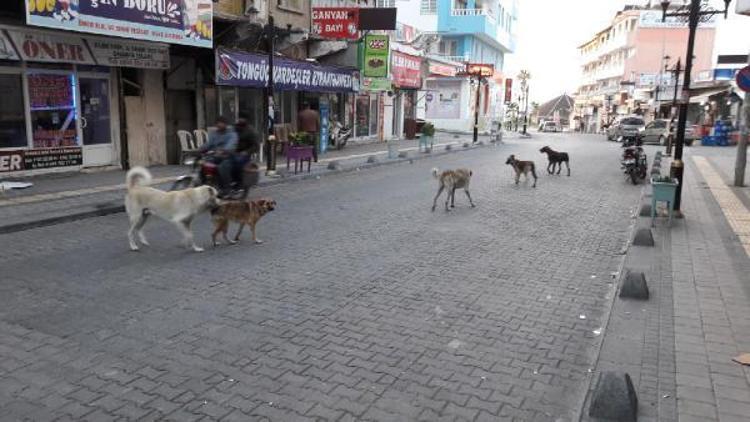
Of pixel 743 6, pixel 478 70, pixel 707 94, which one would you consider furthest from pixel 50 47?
pixel 707 94

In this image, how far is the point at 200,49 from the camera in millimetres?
17344

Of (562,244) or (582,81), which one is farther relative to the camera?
(582,81)

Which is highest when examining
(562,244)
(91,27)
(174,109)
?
(91,27)

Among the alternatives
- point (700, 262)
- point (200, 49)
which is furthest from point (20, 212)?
point (700, 262)

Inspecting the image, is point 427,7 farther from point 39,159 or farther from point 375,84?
point 39,159

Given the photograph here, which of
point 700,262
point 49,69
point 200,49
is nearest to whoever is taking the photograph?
point 700,262

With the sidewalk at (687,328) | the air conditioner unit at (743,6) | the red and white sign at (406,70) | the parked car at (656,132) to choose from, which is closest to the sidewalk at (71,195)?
the sidewalk at (687,328)

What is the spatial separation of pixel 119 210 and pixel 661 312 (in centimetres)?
924

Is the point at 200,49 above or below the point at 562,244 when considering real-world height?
above

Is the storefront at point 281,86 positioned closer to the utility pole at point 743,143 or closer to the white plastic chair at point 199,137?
the white plastic chair at point 199,137

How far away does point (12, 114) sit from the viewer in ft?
43.2

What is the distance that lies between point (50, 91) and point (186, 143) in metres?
3.92

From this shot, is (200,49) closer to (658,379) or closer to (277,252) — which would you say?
(277,252)

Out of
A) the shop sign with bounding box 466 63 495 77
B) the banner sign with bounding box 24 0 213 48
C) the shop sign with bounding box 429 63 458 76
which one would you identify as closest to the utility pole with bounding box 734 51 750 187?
the banner sign with bounding box 24 0 213 48
